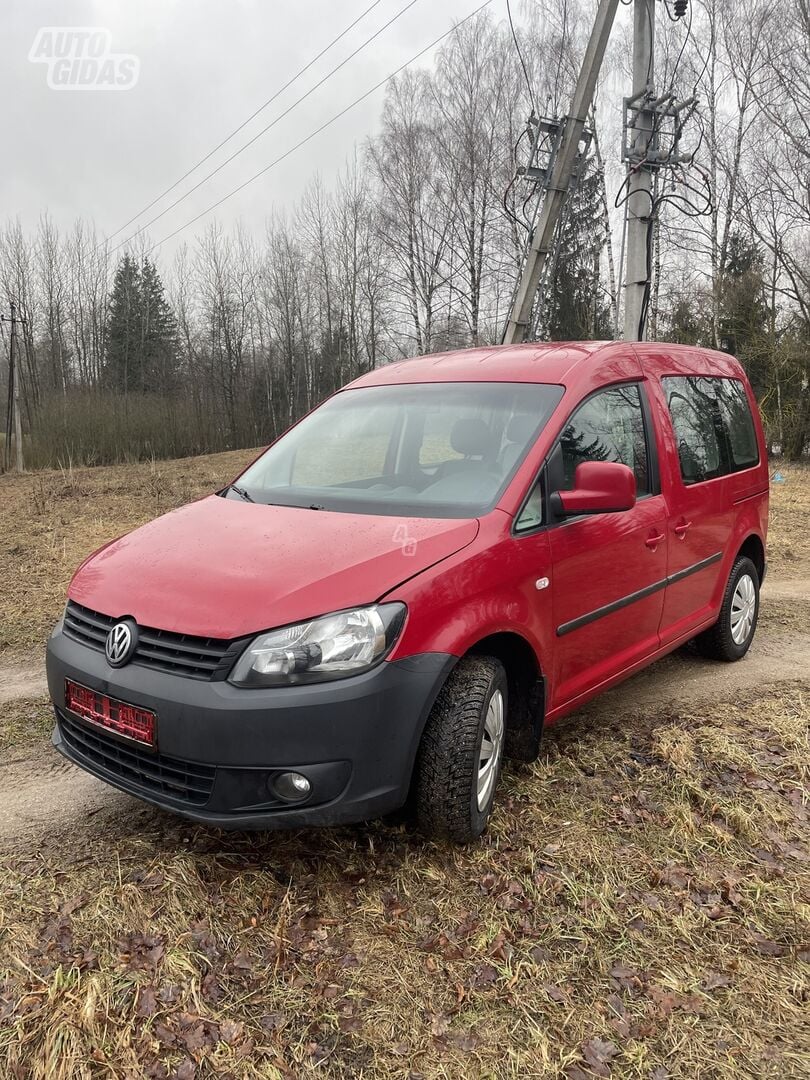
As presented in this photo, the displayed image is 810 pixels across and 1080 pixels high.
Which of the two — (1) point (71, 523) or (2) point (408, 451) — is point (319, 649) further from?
(1) point (71, 523)

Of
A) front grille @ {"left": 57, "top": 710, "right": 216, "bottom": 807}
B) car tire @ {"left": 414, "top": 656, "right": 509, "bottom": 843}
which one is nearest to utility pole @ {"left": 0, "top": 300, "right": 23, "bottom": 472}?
front grille @ {"left": 57, "top": 710, "right": 216, "bottom": 807}

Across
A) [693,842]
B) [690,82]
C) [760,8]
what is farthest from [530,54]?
[693,842]

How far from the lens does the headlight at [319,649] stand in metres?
2.29

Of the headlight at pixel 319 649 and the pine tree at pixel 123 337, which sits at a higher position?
the pine tree at pixel 123 337

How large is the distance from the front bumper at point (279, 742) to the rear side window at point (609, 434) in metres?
1.29

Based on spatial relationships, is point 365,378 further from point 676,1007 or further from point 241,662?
point 676,1007

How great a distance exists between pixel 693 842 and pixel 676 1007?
0.87 m

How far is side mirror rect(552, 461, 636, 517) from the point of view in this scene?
9.78 ft

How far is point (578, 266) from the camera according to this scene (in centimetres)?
2898

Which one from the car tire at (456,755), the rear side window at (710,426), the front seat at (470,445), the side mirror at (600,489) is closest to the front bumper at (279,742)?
the car tire at (456,755)

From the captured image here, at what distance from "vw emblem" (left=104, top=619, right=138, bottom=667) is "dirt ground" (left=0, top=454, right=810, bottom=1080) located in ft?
2.50

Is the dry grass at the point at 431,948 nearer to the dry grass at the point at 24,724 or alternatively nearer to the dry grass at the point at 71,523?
the dry grass at the point at 24,724

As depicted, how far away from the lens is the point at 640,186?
363 inches

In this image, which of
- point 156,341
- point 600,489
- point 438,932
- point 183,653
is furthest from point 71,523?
point 156,341
